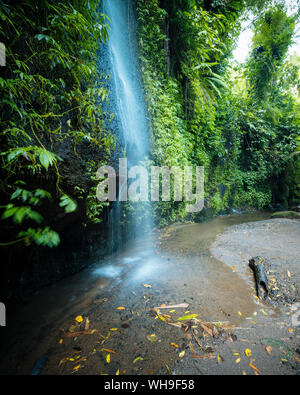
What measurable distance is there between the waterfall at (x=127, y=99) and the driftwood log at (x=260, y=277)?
2.93 m

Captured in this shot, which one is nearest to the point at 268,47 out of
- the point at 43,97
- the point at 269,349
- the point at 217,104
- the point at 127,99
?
the point at 217,104

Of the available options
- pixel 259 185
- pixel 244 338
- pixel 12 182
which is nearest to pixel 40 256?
pixel 12 182

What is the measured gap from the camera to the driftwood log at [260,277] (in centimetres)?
244

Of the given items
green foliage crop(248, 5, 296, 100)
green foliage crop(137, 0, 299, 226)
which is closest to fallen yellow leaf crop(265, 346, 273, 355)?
green foliage crop(137, 0, 299, 226)

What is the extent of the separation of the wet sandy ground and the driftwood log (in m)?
0.12

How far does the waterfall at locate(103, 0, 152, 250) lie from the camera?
394 cm

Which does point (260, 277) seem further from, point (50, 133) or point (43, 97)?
point (43, 97)

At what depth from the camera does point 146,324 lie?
199 cm

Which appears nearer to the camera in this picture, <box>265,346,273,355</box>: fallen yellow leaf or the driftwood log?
<box>265,346,273,355</box>: fallen yellow leaf

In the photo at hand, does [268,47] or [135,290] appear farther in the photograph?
[268,47]

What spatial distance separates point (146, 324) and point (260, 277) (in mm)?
1938

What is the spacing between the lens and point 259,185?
1103cm

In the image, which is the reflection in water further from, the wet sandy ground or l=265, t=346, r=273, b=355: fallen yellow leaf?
l=265, t=346, r=273, b=355: fallen yellow leaf

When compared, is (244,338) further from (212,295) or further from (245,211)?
(245,211)
